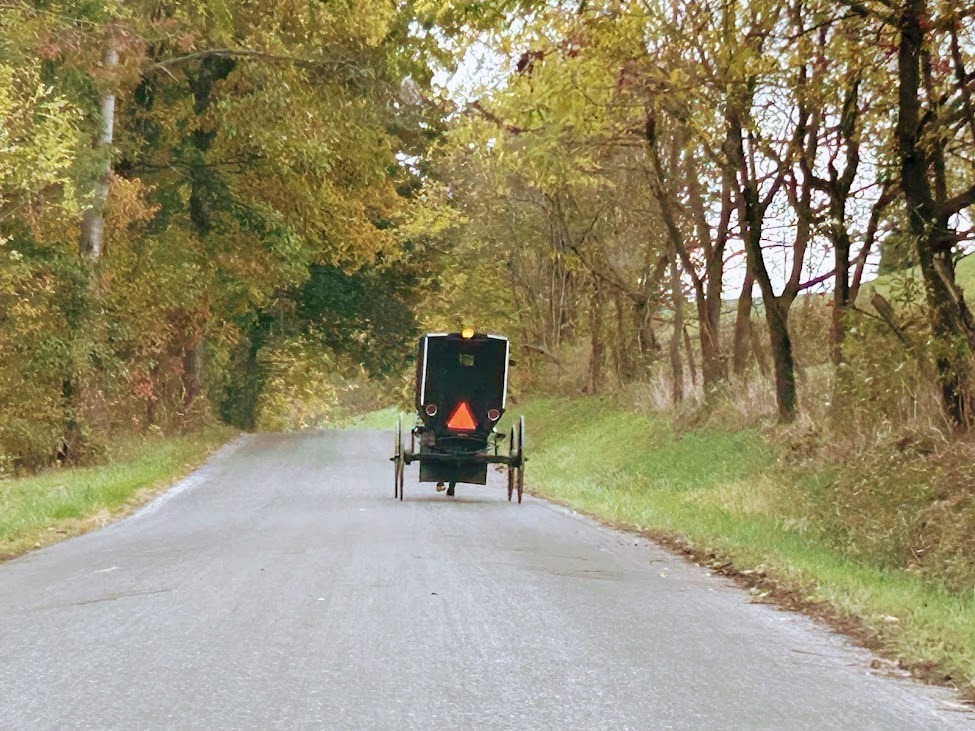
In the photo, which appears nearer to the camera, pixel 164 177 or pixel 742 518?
pixel 742 518

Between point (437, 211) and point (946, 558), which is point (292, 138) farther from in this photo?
point (946, 558)

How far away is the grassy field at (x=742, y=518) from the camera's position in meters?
8.61

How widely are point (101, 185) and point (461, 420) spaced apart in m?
10.5

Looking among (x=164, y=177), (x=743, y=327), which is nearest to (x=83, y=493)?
(x=743, y=327)

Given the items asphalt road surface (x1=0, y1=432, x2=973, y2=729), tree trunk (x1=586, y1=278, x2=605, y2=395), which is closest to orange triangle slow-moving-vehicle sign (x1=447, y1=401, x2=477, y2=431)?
asphalt road surface (x1=0, y1=432, x2=973, y2=729)

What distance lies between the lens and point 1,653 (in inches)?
299

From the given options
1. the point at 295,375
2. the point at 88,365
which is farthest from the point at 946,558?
the point at 295,375

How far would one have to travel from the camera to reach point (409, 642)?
7820mm

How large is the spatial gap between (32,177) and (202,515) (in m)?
6.48

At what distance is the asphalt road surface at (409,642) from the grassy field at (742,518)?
15.6 inches

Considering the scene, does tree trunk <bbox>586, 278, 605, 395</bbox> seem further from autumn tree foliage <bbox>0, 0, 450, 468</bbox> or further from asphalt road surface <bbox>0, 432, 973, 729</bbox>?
asphalt road surface <bbox>0, 432, 973, 729</bbox>

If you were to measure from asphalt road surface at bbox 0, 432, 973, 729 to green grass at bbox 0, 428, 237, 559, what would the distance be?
1.04 meters

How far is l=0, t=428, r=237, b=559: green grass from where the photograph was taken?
48.8ft

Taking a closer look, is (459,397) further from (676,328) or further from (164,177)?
(164,177)
